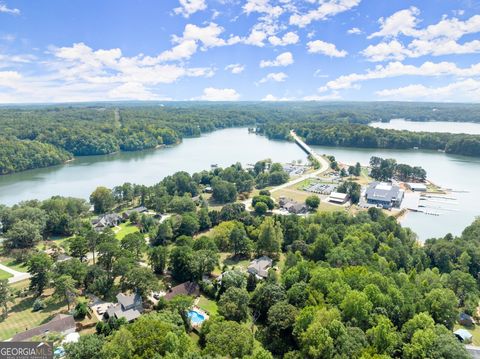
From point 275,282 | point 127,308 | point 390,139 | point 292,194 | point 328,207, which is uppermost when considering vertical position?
point 390,139

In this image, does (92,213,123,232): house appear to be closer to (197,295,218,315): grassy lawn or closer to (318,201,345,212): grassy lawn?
(197,295,218,315): grassy lawn

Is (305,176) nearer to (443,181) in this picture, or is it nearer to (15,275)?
(443,181)

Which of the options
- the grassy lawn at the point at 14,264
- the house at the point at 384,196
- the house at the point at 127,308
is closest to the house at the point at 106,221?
the grassy lawn at the point at 14,264

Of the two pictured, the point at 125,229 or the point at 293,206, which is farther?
the point at 293,206

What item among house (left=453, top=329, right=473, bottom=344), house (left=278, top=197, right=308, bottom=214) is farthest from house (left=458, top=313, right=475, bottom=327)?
house (left=278, top=197, right=308, bottom=214)

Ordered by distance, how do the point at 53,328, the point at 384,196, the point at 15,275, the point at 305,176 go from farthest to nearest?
the point at 305,176
the point at 384,196
the point at 15,275
the point at 53,328

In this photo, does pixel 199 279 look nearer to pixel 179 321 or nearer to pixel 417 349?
pixel 179 321

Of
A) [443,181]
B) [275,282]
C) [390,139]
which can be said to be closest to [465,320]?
[275,282]

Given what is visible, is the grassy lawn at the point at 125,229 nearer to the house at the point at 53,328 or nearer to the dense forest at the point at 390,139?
the house at the point at 53,328

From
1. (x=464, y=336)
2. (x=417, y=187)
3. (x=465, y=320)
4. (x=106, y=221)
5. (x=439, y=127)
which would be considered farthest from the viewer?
(x=439, y=127)
